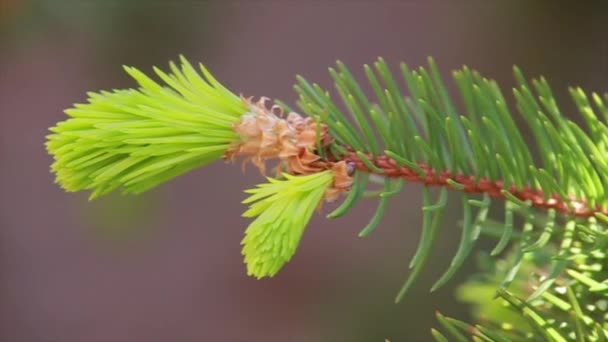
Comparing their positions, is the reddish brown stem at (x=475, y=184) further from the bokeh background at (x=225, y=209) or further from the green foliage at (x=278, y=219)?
the bokeh background at (x=225, y=209)

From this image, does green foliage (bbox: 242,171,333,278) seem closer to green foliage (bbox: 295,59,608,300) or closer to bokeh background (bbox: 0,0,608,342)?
green foliage (bbox: 295,59,608,300)

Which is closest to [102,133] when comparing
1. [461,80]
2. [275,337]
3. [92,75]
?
[461,80]

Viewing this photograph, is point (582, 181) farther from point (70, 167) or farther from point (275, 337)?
point (275, 337)

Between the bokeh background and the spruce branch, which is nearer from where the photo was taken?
the spruce branch

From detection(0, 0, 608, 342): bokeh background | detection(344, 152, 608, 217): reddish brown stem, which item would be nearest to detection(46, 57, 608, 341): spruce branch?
detection(344, 152, 608, 217): reddish brown stem

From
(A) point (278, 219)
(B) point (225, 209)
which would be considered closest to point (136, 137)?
(A) point (278, 219)

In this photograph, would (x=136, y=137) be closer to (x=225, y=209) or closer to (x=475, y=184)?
(x=475, y=184)

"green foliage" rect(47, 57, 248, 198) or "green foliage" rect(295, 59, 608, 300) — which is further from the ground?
"green foliage" rect(47, 57, 248, 198)
